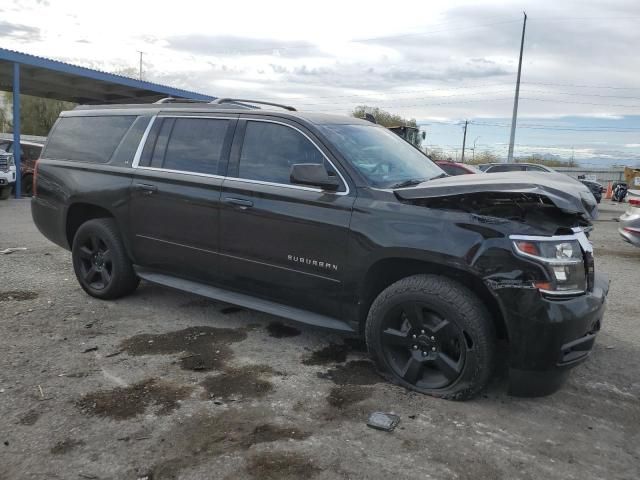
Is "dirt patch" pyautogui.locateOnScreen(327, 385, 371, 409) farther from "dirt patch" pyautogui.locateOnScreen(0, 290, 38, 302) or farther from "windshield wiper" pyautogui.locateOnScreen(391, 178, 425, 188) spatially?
"dirt patch" pyautogui.locateOnScreen(0, 290, 38, 302)

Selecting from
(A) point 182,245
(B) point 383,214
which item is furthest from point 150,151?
(B) point 383,214

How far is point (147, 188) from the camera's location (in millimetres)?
4910

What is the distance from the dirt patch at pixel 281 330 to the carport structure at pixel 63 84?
1414 cm

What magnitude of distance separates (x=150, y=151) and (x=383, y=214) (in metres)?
2.48

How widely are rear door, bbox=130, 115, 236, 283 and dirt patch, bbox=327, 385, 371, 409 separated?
152cm

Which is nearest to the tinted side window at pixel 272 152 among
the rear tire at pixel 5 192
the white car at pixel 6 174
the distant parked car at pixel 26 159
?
the white car at pixel 6 174

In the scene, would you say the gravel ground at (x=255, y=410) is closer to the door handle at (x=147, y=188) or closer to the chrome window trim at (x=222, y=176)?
the door handle at (x=147, y=188)

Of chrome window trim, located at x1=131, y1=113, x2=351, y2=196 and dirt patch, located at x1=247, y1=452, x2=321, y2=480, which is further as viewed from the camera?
chrome window trim, located at x1=131, y1=113, x2=351, y2=196

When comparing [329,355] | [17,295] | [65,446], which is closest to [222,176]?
[329,355]

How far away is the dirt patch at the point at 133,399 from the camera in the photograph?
3301mm

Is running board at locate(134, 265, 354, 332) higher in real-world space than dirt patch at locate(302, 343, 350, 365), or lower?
higher

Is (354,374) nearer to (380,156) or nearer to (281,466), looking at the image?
(281,466)

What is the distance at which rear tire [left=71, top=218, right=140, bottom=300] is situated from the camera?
5254 millimetres

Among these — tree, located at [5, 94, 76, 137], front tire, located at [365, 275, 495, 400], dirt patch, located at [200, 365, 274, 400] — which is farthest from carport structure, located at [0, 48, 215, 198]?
tree, located at [5, 94, 76, 137]
